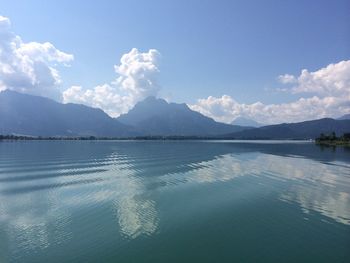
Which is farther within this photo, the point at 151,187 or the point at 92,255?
the point at 151,187

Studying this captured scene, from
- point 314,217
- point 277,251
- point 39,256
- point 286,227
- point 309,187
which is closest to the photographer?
point 39,256

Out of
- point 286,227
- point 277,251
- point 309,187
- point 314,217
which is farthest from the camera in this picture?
point 309,187

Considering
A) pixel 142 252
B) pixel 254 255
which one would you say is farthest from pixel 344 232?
pixel 142 252

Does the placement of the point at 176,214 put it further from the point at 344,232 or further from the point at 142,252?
the point at 344,232

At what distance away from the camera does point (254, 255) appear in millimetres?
22266

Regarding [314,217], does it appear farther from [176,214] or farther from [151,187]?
[151,187]

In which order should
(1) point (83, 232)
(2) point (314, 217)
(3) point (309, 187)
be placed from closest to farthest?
1. (1) point (83, 232)
2. (2) point (314, 217)
3. (3) point (309, 187)

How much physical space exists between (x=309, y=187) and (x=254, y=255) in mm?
30580

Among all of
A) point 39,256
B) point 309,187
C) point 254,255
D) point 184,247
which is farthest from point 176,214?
point 309,187

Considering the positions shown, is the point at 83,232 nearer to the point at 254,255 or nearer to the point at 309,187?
the point at 254,255

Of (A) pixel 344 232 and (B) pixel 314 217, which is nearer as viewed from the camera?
(A) pixel 344 232

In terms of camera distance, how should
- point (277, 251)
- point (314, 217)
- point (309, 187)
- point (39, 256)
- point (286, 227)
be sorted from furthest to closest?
point (309, 187), point (314, 217), point (286, 227), point (277, 251), point (39, 256)

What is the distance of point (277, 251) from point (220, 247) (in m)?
4.06

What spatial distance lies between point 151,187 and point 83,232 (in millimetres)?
23090
